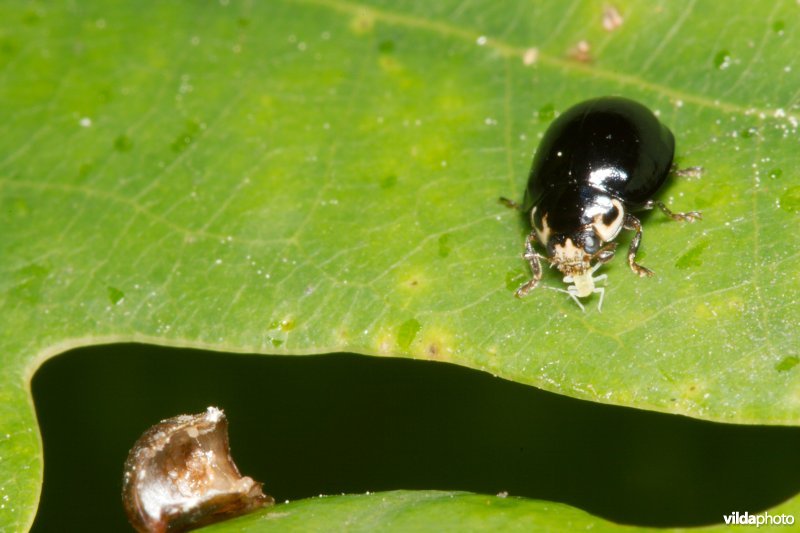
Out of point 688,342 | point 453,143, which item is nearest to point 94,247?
point 453,143

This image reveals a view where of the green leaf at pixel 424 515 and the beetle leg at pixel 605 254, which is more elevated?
the beetle leg at pixel 605 254

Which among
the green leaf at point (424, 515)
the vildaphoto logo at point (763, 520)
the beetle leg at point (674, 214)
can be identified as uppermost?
the beetle leg at point (674, 214)

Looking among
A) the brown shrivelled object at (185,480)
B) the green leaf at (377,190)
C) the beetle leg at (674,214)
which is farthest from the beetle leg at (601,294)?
the brown shrivelled object at (185,480)

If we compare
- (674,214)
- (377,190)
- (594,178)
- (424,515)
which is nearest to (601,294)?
(674,214)

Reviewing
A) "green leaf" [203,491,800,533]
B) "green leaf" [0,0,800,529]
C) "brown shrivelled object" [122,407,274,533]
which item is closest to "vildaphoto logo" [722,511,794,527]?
"green leaf" [203,491,800,533]

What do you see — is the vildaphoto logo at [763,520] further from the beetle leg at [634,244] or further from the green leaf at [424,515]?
the beetle leg at [634,244]

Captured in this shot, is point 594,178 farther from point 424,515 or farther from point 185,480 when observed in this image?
point 185,480

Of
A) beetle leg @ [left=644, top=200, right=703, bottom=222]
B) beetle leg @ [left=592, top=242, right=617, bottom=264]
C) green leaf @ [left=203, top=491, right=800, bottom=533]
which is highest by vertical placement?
beetle leg @ [left=644, top=200, right=703, bottom=222]

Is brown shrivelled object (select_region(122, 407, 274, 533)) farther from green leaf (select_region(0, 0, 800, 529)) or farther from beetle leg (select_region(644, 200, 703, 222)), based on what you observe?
beetle leg (select_region(644, 200, 703, 222))
